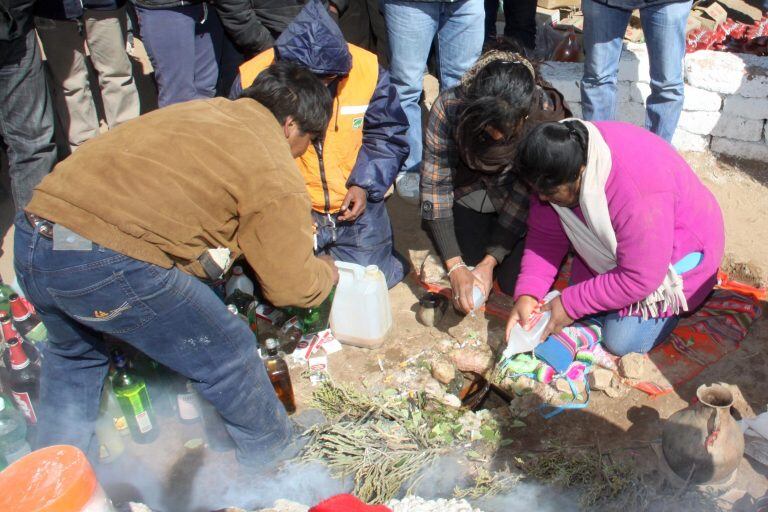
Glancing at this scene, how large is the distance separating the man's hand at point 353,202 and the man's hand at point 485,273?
0.74 metres

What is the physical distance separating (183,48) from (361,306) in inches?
85.7

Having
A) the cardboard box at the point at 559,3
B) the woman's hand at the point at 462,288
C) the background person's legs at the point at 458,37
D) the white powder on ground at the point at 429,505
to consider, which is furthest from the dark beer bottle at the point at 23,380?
the cardboard box at the point at 559,3

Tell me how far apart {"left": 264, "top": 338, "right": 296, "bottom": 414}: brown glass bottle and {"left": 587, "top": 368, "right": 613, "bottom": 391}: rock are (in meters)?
1.45

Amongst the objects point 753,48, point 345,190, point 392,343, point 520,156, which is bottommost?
point 392,343

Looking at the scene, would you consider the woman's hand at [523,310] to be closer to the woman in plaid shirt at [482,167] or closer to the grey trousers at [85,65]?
the woman in plaid shirt at [482,167]

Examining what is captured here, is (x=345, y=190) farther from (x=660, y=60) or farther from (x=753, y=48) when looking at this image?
(x=753, y=48)

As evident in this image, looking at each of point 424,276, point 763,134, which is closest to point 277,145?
point 424,276

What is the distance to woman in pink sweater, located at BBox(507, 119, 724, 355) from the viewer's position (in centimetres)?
269

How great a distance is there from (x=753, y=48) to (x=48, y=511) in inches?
219

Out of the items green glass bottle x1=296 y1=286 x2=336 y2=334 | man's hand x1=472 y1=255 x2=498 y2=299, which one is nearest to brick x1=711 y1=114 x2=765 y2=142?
man's hand x1=472 y1=255 x2=498 y2=299

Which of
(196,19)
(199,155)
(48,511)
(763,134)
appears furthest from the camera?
(763,134)

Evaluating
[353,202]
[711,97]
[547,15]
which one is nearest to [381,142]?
[353,202]

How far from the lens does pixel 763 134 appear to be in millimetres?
4691

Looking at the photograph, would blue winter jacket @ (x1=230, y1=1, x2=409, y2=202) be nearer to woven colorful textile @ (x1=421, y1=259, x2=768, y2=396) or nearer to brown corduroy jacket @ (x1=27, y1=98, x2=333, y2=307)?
brown corduroy jacket @ (x1=27, y1=98, x2=333, y2=307)
